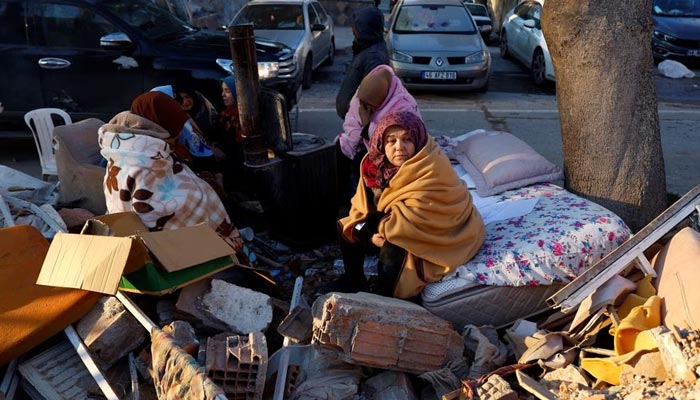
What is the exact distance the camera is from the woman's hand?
3745 mm

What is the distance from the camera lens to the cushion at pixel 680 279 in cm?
291

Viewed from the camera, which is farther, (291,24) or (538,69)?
(538,69)

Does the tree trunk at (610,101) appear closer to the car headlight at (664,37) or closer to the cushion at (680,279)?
the cushion at (680,279)

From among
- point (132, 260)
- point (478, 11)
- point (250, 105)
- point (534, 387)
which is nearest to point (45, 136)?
point (250, 105)

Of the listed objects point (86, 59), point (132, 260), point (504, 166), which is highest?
point (86, 59)

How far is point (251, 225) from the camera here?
5.20 meters

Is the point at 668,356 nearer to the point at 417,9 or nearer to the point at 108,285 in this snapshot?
the point at 108,285

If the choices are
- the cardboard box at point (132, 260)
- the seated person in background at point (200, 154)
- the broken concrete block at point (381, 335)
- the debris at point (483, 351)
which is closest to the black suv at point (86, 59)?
the seated person in background at point (200, 154)

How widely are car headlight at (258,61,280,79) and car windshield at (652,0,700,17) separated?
8894mm

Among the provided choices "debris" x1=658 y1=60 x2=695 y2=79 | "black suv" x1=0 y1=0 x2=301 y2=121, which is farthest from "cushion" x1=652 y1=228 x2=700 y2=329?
"debris" x1=658 y1=60 x2=695 y2=79

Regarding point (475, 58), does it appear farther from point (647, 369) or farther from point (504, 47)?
point (647, 369)

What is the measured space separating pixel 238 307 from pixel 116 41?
461 cm

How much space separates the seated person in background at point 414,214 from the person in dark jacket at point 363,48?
1741 millimetres

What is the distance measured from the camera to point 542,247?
12.4 feet
